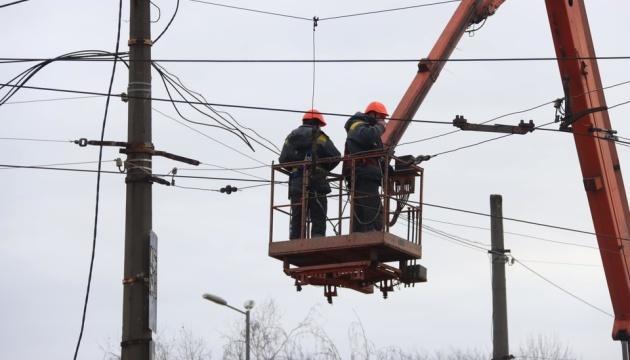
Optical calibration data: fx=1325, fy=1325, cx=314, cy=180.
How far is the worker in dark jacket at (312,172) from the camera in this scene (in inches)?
656

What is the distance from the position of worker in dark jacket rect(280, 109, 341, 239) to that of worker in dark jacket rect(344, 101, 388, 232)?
13.4 inches

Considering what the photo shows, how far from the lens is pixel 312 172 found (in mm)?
16609

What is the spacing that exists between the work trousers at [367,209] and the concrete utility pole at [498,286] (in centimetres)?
545

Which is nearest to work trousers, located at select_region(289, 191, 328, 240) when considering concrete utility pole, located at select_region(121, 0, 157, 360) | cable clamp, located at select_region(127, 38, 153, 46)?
concrete utility pole, located at select_region(121, 0, 157, 360)

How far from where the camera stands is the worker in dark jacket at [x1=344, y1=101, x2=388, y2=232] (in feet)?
53.5

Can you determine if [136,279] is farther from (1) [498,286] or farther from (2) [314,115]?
(1) [498,286]

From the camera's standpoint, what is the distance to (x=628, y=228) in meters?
20.1

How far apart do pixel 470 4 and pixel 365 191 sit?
537 cm

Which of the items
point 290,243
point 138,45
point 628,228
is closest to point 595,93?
point 628,228

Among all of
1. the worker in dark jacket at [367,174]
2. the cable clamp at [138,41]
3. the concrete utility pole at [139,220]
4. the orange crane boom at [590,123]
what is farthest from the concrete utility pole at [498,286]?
the cable clamp at [138,41]

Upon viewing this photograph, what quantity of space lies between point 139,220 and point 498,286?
30.3 feet

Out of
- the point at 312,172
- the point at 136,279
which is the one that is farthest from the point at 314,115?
the point at 136,279

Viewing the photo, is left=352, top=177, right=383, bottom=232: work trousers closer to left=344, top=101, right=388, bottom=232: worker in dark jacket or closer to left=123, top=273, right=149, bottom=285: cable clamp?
left=344, top=101, right=388, bottom=232: worker in dark jacket

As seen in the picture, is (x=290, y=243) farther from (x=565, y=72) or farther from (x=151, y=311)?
(x=565, y=72)
